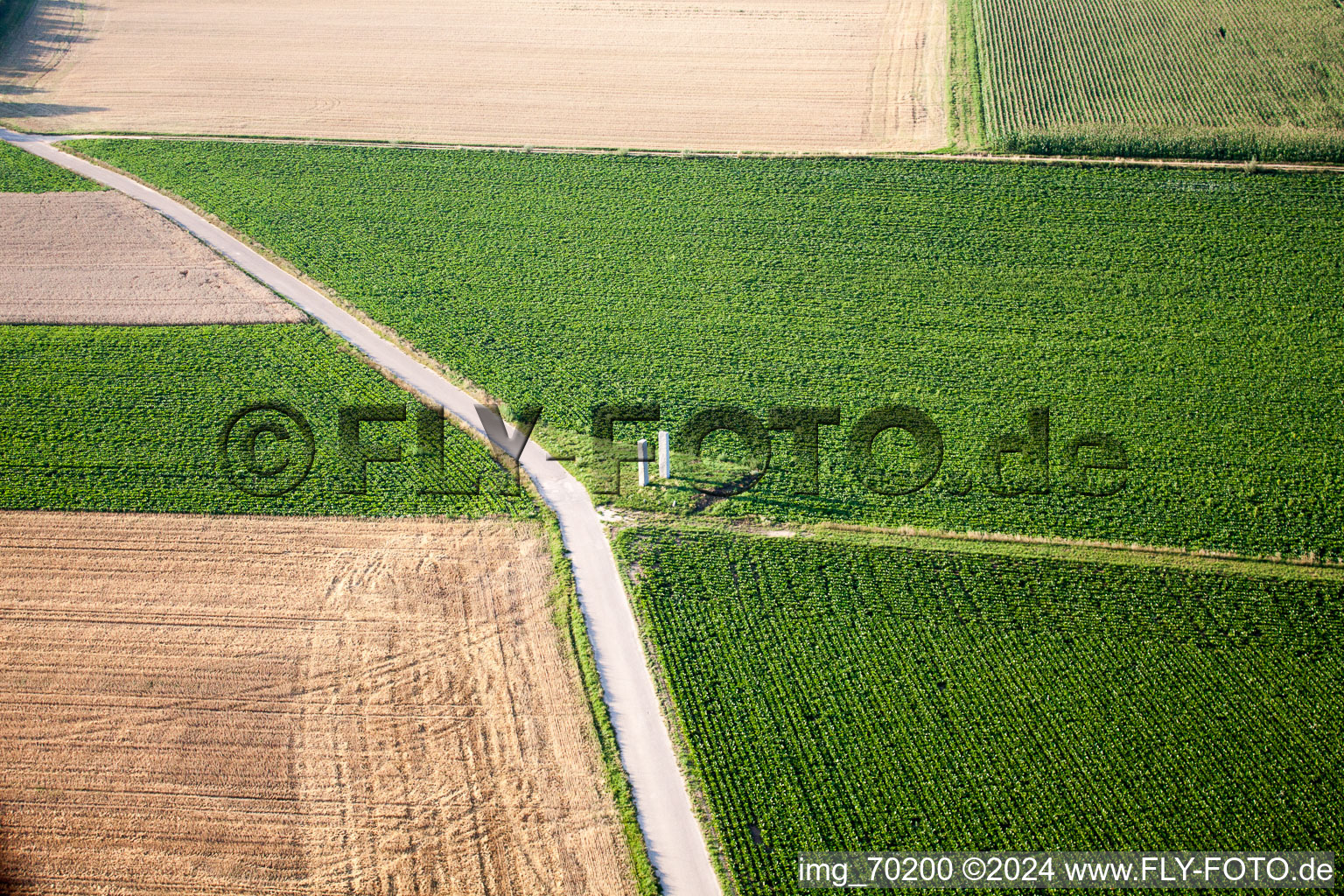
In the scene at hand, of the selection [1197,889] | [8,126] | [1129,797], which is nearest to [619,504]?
[1129,797]

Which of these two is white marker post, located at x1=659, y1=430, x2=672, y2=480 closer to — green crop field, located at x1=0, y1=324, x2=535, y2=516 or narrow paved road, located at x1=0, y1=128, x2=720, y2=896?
narrow paved road, located at x1=0, y1=128, x2=720, y2=896

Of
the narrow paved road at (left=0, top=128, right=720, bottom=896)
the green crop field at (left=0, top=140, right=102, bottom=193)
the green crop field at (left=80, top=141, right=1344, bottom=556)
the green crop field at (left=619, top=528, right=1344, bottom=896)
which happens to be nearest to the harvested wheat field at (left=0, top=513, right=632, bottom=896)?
the narrow paved road at (left=0, top=128, right=720, bottom=896)

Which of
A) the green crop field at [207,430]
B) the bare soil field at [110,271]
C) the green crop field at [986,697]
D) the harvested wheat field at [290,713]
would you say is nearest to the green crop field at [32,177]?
the bare soil field at [110,271]

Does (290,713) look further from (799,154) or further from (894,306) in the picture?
(799,154)

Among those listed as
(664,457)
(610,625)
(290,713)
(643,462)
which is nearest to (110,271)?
(643,462)

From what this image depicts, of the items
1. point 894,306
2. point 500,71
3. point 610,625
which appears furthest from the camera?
point 500,71

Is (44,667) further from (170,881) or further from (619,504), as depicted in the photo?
(619,504)
